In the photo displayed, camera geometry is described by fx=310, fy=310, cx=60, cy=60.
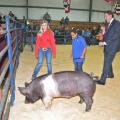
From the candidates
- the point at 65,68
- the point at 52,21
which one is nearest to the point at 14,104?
the point at 65,68

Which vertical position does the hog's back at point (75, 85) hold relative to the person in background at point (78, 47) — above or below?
below

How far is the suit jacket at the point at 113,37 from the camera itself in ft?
22.6

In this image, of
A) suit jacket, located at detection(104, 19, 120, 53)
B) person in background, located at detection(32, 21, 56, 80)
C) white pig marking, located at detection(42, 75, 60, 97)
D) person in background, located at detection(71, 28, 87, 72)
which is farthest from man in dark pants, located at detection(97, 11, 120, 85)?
white pig marking, located at detection(42, 75, 60, 97)

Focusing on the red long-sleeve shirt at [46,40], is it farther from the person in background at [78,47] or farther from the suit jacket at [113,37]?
the suit jacket at [113,37]

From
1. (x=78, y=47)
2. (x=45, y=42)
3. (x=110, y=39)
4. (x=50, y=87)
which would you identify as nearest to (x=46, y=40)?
(x=45, y=42)

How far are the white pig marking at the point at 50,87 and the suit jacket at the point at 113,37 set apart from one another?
239 cm

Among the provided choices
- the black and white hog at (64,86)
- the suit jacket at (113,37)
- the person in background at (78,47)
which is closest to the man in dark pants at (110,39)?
the suit jacket at (113,37)

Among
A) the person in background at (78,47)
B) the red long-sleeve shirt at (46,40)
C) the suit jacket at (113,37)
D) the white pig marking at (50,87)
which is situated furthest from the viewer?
the red long-sleeve shirt at (46,40)

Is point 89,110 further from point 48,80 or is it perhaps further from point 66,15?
point 66,15

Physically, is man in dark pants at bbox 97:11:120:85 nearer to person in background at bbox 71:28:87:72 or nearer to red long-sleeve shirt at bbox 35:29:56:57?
person in background at bbox 71:28:87:72

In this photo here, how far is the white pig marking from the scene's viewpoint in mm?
5086

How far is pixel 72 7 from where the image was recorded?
27.0 metres

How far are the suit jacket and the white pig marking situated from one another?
2.39m

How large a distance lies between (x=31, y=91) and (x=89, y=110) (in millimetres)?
1030
